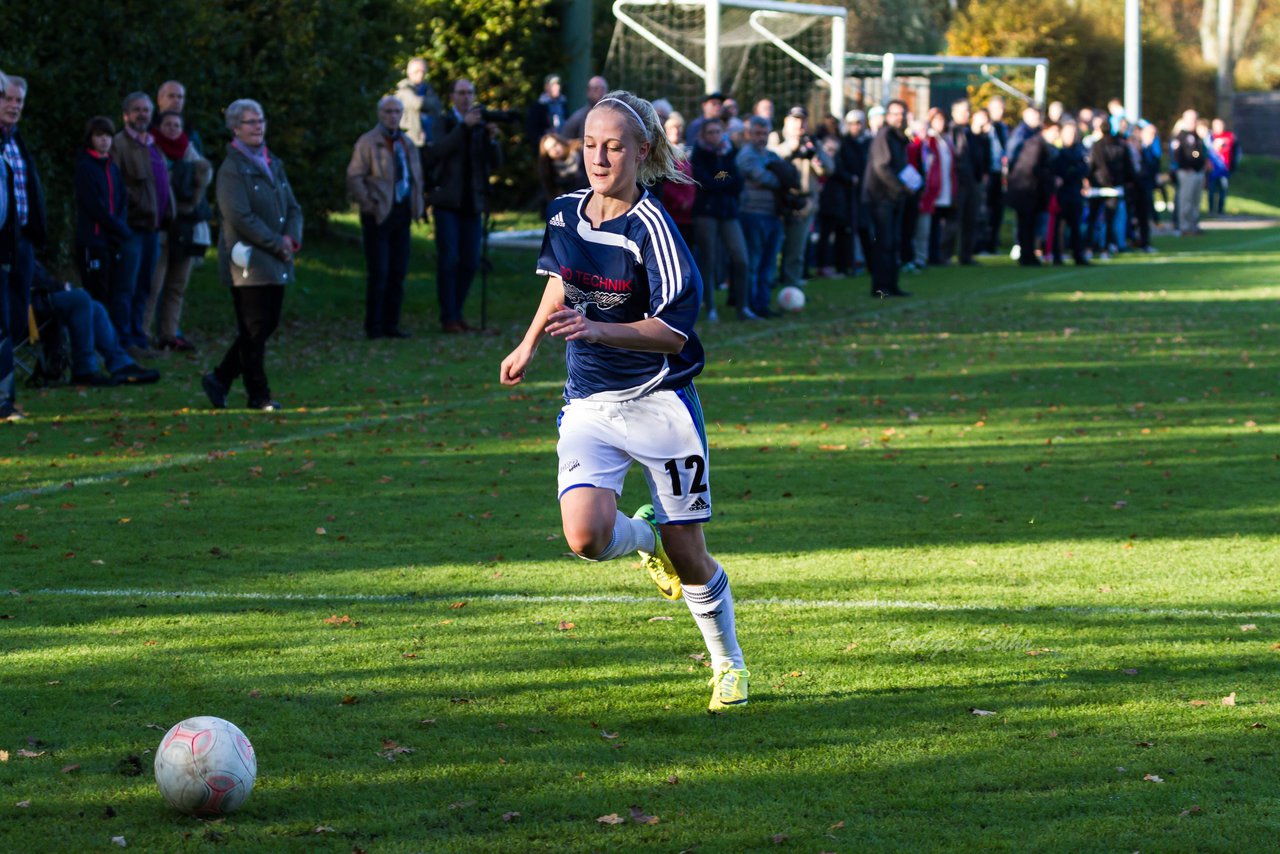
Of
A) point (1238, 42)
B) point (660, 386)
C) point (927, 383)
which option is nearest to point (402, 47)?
point (927, 383)

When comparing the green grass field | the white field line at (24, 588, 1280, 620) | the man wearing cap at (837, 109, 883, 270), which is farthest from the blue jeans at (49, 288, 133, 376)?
the man wearing cap at (837, 109, 883, 270)

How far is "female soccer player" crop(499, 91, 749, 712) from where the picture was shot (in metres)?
5.47

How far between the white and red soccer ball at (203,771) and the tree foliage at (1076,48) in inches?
1754

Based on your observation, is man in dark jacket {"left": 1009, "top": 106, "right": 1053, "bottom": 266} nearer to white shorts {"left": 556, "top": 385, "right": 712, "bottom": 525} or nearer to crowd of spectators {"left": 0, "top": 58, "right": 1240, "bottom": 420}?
crowd of spectators {"left": 0, "top": 58, "right": 1240, "bottom": 420}

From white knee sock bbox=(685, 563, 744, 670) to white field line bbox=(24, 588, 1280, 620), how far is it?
1304mm

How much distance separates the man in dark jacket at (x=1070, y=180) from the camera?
27312mm

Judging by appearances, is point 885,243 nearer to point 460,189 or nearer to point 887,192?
point 887,192

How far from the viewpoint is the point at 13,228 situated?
39.5 ft

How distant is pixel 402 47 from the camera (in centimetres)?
2481

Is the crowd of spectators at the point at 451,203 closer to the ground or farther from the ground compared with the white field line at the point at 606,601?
farther from the ground

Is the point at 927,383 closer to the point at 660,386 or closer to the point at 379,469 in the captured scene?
the point at 379,469

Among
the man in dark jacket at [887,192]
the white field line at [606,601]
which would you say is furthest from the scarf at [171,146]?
the white field line at [606,601]

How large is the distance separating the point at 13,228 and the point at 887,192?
1240cm

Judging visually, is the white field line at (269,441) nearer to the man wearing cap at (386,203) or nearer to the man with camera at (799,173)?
the man with camera at (799,173)
